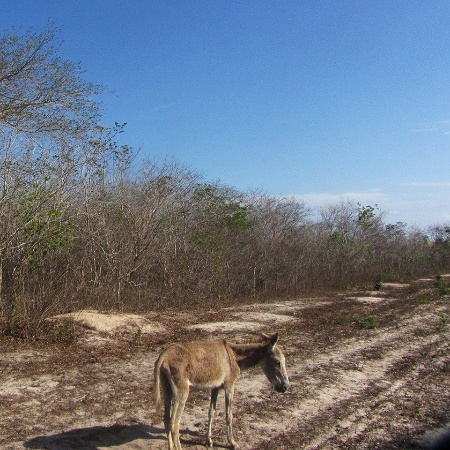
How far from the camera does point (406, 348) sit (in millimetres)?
11312

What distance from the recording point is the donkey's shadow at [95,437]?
18.1ft

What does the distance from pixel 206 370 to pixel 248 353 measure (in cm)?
76

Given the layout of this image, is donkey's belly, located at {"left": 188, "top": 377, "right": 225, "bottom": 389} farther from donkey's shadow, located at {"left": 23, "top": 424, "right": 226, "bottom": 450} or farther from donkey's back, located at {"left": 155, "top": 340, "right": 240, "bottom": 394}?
donkey's shadow, located at {"left": 23, "top": 424, "right": 226, "bottom": 450}

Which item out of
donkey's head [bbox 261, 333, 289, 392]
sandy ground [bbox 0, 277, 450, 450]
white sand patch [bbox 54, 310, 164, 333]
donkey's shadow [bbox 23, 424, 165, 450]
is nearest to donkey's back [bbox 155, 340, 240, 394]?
donkey's head [bbox 261, 333, 289, 392]

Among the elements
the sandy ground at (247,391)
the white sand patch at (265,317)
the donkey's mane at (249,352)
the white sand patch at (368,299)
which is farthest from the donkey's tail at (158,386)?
the white sand patch at (368,299)

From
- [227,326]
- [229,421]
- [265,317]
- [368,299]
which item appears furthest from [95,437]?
[368,299]

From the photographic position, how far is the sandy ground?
19.7 feet

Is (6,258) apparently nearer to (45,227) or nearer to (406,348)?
(45,227)

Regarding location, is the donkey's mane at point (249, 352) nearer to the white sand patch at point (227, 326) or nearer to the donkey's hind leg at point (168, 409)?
the donkey's hind leg at point (168, 409)

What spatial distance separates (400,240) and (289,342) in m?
36.1

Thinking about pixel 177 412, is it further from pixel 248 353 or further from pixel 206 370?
pixel 248 353

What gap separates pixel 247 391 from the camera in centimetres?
780

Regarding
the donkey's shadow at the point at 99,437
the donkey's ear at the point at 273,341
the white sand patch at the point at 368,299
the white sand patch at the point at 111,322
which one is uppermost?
the donkey's ear at the point at 273,341

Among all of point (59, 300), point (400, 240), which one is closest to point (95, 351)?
point (59, 300)
